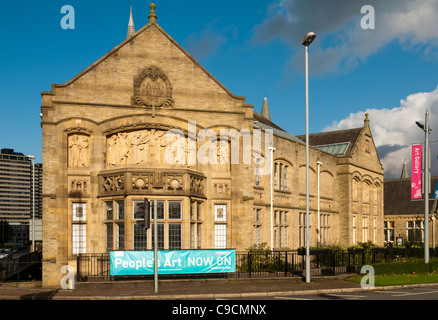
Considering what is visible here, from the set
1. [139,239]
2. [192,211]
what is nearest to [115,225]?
[139,239]

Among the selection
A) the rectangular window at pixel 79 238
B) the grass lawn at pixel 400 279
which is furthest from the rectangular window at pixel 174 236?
the grass lawn at pixel 400 279

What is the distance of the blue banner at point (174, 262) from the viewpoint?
20.7 m

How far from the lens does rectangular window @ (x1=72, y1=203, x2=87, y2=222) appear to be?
75.9ft

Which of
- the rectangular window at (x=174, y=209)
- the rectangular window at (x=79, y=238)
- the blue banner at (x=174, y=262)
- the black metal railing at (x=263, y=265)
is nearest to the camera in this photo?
the blue banner at (x=174, y=262)

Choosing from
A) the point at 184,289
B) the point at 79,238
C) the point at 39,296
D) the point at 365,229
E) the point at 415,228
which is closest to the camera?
the point at 39,296

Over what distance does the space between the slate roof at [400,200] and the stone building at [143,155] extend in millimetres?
40530

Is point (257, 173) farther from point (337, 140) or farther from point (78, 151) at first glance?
point (337, 140)

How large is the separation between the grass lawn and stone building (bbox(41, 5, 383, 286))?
6.68m

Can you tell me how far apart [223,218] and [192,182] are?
2.81 meters

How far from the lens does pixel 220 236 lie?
25156 mm

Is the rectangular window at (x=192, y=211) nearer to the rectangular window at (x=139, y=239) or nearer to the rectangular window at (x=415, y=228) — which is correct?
the rectangular window at (x=139, y=239)

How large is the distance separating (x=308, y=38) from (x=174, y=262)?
11403mm

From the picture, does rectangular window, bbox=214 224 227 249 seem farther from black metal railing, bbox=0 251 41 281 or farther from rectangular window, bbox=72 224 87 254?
black metal railing, bbox=0 251 41 281

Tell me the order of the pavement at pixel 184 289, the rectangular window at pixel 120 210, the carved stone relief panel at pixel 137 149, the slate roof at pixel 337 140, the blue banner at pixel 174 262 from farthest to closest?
the slate roof at pixel 337 140 < the carved stone relief panel at pixel 137 149 < the rectangular window at pixel 120 210 < the blue banner at pixel 174 262 < the pavement at pixel 184 289
